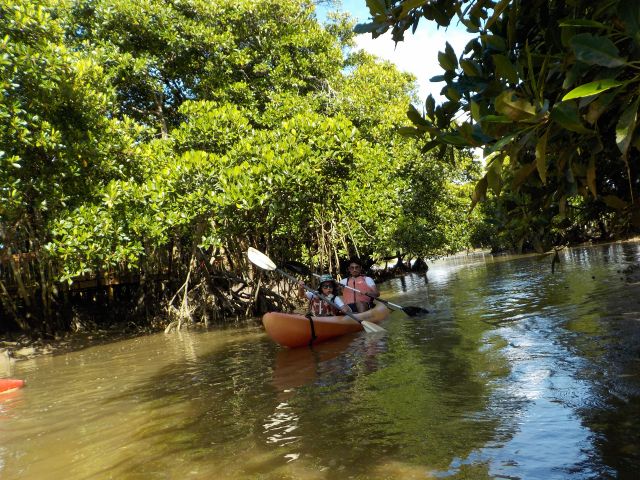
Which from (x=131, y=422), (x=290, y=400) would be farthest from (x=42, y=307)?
(x=290, y=400)

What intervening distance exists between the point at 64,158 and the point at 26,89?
1.35 metres

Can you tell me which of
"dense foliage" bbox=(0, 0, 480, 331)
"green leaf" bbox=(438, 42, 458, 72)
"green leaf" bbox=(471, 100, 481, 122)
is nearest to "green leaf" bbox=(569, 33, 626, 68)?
"green leaf" bbox=(471, 100, 481, 122)

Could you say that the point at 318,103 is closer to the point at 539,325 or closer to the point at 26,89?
the point at 26,89

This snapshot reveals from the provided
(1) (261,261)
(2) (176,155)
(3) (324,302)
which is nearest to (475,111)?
(3) (324,302)

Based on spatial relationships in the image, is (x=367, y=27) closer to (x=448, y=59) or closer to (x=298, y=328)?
(x=448, y=59)

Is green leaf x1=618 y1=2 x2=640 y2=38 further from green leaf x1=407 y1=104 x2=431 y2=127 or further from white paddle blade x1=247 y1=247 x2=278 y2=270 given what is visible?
white paddle blade x1=247 y1=247 x2=278 y2=270

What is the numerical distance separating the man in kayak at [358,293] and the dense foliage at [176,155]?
6.67ft

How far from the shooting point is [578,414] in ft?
12.6

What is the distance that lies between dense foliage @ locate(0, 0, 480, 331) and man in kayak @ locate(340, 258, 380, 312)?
203cm

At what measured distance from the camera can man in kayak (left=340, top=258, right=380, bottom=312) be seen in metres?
10.4

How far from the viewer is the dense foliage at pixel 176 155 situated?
973 centimetres

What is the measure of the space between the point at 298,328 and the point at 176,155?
5749 millimetres

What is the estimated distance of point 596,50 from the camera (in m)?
1.78

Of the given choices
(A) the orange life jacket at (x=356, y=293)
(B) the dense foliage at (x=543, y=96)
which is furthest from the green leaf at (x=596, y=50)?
(A) the orange life jacket at (x=356, y=293)
